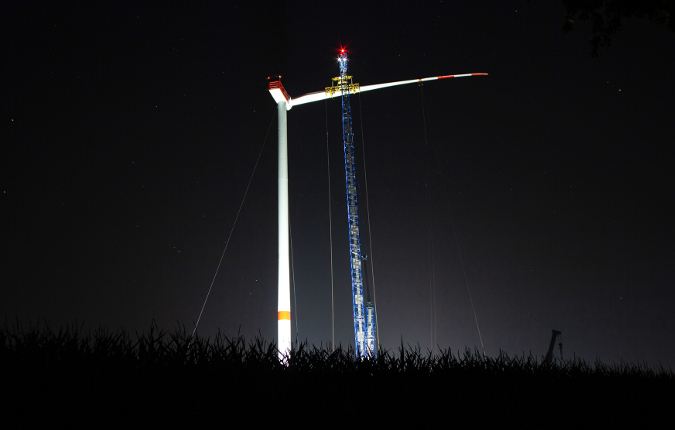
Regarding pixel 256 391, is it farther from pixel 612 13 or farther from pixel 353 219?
pixel 353 219

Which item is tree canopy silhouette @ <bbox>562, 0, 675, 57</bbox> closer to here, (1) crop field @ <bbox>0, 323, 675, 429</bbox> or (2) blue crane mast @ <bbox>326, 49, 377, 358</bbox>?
(1) crop field @ <bbox>0, 323, 675, 429</bbox>

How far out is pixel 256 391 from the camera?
21.7 ft

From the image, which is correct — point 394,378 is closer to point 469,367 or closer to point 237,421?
point 469,367

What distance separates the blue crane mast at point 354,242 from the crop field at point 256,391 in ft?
200

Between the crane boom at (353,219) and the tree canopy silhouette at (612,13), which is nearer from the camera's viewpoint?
the tree canopy silhouette at (612,13)

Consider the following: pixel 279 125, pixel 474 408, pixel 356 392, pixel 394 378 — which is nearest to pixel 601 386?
pixel 474 408

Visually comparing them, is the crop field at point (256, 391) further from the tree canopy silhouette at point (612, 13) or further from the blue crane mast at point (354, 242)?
the blue crane mast at point (354, 242)

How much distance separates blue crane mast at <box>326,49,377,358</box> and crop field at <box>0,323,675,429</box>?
61.0 meters

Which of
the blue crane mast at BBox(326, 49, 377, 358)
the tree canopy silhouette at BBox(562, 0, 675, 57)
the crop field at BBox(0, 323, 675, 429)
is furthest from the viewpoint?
the blue crane mast at BBox(326, 49, 377, 358)

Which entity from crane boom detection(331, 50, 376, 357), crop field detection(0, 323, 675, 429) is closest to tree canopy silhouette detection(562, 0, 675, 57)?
crop field detection(0, 323, 675, 429)

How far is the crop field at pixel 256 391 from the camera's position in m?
5.89

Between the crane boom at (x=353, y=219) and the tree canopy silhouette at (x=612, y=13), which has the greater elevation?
the crane boom at (x=353, y=219)

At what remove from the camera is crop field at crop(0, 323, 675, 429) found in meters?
5.89

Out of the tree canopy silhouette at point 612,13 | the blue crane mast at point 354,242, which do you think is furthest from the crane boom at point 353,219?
the tree canopy silhouette at point 612,13
